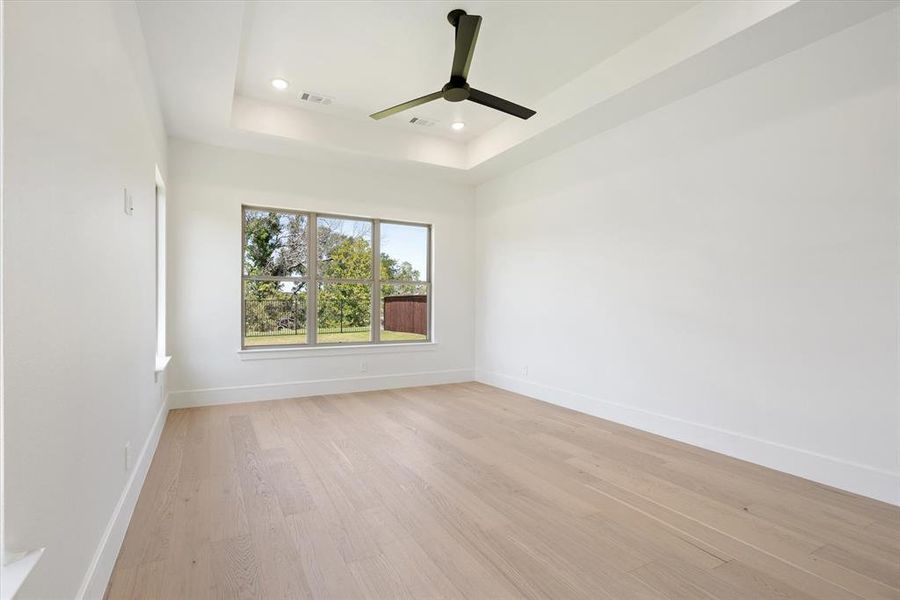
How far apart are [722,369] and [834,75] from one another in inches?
78.1

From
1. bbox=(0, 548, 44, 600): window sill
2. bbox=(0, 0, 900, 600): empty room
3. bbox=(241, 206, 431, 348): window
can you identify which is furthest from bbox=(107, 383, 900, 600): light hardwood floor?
bbox=(241, 206, 431, 348): window

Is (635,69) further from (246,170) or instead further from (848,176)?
(246,170)

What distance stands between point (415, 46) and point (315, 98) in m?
1.30

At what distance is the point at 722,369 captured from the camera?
328cm

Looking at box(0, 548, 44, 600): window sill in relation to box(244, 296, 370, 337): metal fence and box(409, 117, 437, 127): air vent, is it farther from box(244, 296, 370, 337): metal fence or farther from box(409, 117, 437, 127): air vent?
box(409, 117, 437, 127): air vent

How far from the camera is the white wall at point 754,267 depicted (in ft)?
8.42

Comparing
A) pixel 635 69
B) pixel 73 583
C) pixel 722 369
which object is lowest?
pixel 73 583

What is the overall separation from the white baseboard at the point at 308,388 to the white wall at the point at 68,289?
226 centimetres

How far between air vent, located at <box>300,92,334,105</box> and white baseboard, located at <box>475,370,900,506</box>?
3704 millimetres

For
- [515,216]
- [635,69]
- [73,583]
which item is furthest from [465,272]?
[73,583]

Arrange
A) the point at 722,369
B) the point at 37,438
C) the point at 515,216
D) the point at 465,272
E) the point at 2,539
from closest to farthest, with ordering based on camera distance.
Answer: the point at 2,539 → the point at 37,438 → the point at 722,369 → the point at 515,216 → the point at 465,272

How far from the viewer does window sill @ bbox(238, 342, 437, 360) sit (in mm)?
4799

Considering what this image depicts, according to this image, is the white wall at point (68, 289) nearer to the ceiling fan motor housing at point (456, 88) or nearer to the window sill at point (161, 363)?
the window sill at point (161, 363)

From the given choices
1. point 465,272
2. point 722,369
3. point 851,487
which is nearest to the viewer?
point 851,487
